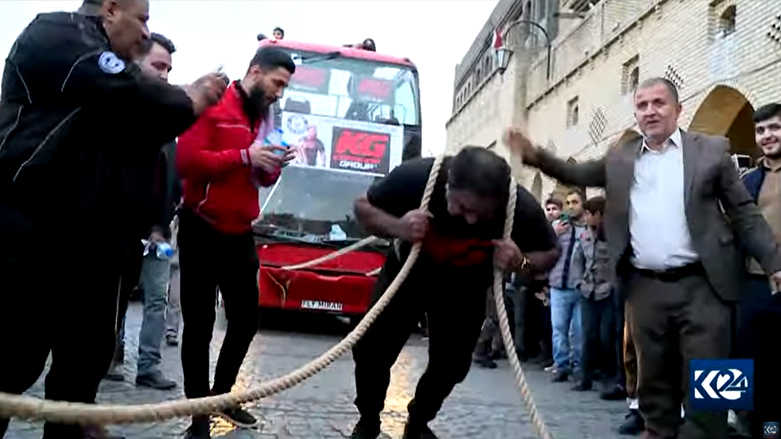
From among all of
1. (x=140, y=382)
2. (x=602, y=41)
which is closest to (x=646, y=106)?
(x=140, y=382)

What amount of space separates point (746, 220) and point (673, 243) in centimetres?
34

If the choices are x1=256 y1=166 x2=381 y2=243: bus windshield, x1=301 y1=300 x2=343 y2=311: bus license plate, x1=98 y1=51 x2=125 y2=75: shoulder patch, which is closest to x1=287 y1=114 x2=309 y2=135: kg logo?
x1=256 y1=166 x2=381 y2=243: bus windshield

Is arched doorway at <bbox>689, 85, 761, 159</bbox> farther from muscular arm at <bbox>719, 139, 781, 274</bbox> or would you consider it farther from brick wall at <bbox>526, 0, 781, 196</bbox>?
muscular arm at <bbox>719, 139, 781, 274</bbox>

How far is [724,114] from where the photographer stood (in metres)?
13.6

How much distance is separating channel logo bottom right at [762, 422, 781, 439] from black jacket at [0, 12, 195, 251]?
144 inches

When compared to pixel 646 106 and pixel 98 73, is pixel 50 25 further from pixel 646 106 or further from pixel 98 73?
pixel 646 106

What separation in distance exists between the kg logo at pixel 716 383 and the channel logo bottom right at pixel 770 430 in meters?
A: 0.51

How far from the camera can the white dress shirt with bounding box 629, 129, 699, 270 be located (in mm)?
4477

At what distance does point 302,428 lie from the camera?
18.5ft

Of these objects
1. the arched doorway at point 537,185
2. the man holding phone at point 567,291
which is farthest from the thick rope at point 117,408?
the arched doorway at point 537,185

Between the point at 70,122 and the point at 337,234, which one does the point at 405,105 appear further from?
the point at 70,122

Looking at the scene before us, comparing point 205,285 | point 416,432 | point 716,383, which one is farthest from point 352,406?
point 716,383

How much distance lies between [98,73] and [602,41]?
16537 millimetres

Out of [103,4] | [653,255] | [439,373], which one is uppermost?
[103,4]
